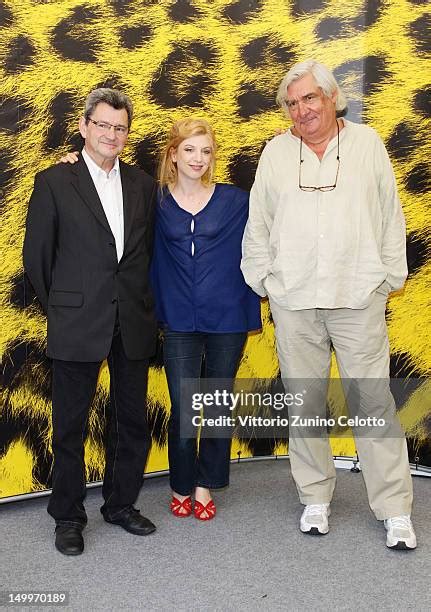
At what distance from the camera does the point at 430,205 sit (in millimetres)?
3709

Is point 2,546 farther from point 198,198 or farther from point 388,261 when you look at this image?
point 388,261

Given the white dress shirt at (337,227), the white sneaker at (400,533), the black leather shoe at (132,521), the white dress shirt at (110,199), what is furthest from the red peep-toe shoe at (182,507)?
the white dress shirt at (110,199)

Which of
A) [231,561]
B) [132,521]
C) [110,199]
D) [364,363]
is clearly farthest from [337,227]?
[132,521]

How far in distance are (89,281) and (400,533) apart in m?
1.45

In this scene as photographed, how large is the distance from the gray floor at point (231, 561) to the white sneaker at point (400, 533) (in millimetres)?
30

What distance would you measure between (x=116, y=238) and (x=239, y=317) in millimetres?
595

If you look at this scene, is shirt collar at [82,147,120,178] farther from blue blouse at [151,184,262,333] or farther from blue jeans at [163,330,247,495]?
blue jeans at [163,330,247,495]

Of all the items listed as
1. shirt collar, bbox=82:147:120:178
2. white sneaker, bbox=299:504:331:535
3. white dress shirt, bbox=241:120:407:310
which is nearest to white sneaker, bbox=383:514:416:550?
white sneaker, bbox=299:504:331:535

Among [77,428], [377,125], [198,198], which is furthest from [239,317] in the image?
[377,125]

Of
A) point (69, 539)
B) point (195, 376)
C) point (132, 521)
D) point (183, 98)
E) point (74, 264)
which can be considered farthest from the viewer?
point (183, 98)

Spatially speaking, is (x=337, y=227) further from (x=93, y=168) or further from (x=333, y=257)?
(x=93, y=168)

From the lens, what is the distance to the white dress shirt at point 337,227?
9.64 feet

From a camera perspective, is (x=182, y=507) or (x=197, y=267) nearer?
(x=197, y=267)

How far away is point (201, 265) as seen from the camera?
10.4 feet
